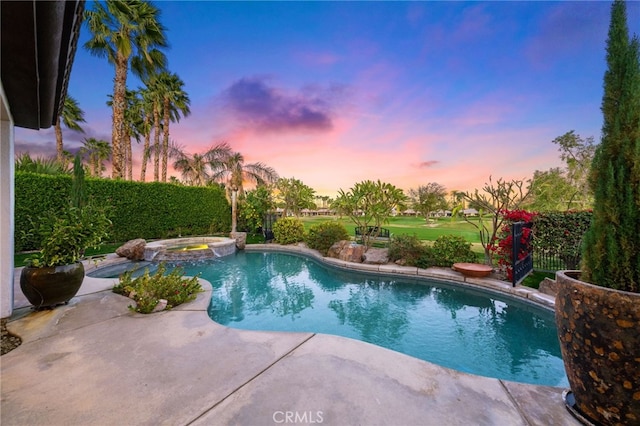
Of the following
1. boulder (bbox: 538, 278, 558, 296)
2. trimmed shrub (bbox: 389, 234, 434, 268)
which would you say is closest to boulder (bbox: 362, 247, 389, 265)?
trimmed shrub (bbox: 389, 234, 434, 268)

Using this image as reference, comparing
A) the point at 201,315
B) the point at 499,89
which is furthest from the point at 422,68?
the point at 201,315

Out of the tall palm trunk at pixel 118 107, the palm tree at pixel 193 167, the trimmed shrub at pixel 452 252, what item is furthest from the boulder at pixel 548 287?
the palm tree at pixel 193 167

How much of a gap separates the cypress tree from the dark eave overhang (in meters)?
3.98

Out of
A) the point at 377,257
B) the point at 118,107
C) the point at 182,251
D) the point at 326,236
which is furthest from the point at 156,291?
the point at 118,107

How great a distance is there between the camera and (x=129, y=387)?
189 centimetres

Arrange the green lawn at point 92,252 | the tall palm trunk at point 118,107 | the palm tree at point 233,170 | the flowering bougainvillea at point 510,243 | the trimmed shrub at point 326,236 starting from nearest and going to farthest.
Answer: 1. the flowering bougainvillea at point 510,243
2. the green lawn at point 92,252
3. the trimmed shrub at point 326,236
4. the tall palm trunk at point 118,107
5. the palm tree at point 233,170

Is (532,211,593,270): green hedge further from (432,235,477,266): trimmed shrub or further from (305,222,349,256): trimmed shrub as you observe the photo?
(305,222,349,256): trimmed shrub

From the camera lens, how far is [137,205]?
1125 cm

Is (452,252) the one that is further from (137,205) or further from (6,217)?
(137,205)

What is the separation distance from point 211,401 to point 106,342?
1.78m

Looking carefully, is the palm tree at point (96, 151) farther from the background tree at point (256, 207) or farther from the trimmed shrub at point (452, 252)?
the trimmed shrub at point (452, 252)

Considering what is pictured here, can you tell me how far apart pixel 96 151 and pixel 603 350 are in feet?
128

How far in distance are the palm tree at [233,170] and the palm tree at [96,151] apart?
2038 centimetres

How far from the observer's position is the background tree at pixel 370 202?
8.80m
